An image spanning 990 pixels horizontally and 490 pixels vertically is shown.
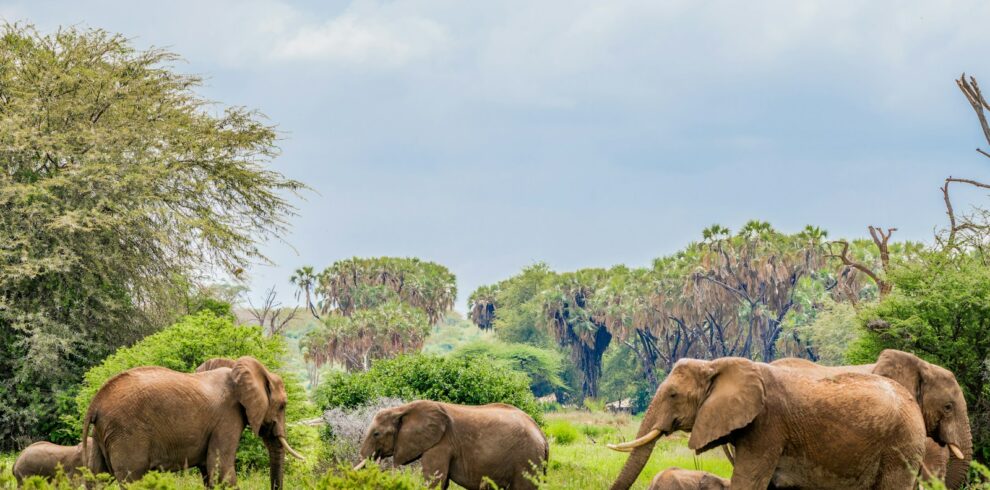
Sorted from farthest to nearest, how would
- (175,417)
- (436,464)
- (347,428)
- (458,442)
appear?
(347,428) → (458,442) → (436,464) → (175,417)

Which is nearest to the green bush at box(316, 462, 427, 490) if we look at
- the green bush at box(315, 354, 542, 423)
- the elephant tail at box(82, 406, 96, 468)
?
the elephant tail at box(82, 406, 96, 468)

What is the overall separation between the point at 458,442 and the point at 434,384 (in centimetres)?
672

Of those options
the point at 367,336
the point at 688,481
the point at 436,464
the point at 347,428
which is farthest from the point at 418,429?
the point at 367,336

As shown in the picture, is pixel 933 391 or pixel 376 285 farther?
pixel 376 285

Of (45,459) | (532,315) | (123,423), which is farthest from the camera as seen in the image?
(532,315)

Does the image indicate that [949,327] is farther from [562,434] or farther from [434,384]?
[562,434]

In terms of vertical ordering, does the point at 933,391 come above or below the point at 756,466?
above

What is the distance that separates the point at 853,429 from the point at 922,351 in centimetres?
882

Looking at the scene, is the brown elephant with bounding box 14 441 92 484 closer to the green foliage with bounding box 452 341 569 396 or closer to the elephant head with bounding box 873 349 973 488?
the elephant head with bounding box 873 349 973 488

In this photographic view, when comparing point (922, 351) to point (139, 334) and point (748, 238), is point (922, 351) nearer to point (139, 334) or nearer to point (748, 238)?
point (139, 334)

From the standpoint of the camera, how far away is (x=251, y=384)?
11.1m

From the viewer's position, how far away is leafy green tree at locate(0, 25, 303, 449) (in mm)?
25797

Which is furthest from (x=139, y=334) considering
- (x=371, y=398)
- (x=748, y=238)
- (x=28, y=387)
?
(x=748, y=238)

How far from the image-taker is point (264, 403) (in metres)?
11.2
